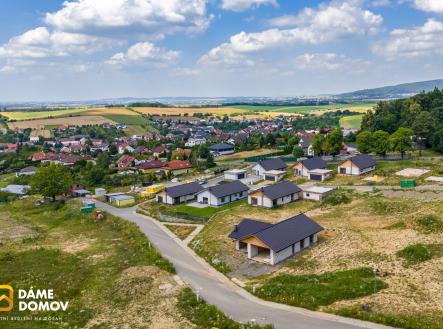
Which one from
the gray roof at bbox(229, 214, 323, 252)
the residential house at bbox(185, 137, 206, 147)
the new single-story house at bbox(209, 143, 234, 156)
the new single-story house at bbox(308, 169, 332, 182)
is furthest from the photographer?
the residential house at bbox(185, 137, 206, 147)

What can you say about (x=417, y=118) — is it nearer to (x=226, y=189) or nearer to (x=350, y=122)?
(x=226, y=189)

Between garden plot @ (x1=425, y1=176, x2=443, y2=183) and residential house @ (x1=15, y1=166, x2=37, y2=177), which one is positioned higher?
garden plot @ (x1=425, y1=176, x2=443, y2=183)

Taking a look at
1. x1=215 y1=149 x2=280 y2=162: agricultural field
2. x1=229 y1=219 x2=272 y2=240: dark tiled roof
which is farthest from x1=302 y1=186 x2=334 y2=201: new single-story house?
A: x1=215 y1=149 x2=280 y2=162: agricultural field

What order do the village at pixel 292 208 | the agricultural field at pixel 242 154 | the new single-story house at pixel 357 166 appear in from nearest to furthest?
1. the village at pixel 292 208
2. the new single-story house at pixel 357 166
3. the agricultural field at pixel 242 154

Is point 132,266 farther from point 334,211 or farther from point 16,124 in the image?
point 16,124

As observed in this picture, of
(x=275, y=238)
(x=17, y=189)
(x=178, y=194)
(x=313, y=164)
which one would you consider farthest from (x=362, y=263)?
(x=17, y=189)

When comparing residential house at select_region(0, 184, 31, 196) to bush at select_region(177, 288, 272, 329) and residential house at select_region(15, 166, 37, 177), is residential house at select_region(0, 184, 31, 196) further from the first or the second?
bush at select_region(177, 288, 272, 329)

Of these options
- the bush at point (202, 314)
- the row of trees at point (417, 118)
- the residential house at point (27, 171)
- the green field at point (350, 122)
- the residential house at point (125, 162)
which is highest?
the row of trees at point (417, 118)

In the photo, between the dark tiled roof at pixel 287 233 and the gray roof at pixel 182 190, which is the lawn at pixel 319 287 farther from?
the gray roof at pixel 182 190

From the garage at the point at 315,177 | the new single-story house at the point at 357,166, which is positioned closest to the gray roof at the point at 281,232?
the garage at the point at 315,177
